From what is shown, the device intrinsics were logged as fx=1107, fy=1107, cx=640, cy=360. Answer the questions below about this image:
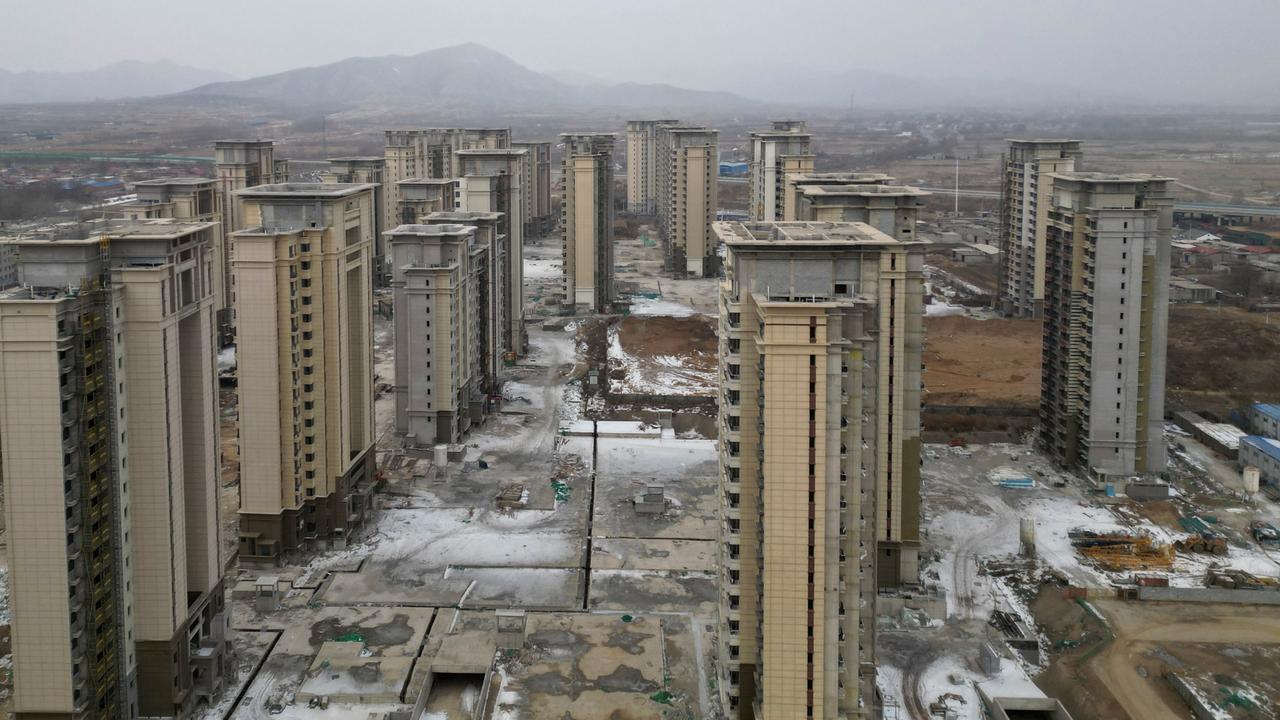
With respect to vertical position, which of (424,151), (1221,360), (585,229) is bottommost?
(1221,360)

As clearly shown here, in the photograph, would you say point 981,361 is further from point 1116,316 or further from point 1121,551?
point 1121,551

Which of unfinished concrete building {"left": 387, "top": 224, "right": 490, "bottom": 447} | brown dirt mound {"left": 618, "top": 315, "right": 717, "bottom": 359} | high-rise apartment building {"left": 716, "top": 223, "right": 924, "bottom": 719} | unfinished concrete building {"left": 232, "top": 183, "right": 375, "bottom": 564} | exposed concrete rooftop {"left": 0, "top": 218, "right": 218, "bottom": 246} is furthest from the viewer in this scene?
brown dirt mound {"left": 618, "top": 315, "right": 717, "bottom": 359}

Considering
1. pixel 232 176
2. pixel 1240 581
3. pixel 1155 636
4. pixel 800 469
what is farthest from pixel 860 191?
pixel 232 176

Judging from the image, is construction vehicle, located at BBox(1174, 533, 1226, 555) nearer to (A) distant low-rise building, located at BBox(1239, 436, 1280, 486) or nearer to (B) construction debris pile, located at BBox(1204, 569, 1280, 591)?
(B) construction debris pile, located at BBox(1204, 569, 1280, 591)

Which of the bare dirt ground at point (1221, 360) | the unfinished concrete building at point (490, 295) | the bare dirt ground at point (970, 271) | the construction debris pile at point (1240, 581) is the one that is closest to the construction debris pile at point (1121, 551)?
the construction debris pile at point (1240, 581)

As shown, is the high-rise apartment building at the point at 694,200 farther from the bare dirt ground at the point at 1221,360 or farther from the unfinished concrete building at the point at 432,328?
the unfinished concrete building at the point at 432,328

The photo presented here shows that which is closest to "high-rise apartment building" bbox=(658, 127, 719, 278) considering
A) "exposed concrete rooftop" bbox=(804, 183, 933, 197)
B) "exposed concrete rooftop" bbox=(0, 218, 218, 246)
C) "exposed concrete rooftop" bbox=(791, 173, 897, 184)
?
"exposed concrete rooftop" bbox=(791, 173, 897, 184)
